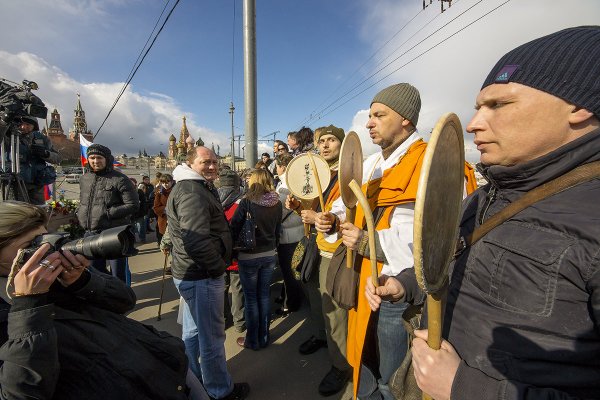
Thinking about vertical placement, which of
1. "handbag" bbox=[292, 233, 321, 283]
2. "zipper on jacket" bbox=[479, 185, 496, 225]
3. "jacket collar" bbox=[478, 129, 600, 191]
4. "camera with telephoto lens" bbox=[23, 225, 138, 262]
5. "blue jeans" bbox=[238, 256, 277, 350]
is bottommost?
"blue jeans" bbox=[238, 256, 277, 350]

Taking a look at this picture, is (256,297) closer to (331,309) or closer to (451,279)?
(331,309)

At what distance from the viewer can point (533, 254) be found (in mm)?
748

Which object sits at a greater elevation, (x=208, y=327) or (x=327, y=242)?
(x=327, y=242)

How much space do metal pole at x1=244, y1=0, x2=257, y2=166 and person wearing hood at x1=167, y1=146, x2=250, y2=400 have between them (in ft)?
9.55

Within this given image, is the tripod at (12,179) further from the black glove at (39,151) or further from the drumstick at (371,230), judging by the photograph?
the drumstick at (371,230)

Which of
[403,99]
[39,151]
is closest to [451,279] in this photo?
[403,99]

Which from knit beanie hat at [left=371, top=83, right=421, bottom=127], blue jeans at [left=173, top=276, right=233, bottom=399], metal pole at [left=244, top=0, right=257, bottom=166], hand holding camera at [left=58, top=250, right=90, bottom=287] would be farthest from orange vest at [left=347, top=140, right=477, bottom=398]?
metal pole at [left=244, top=0, right=257, bottom=166]

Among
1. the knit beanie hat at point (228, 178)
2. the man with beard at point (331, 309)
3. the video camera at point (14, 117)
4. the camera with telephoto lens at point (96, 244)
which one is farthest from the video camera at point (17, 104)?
the man with beard at point (331, 309)

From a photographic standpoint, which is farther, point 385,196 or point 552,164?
point 385,196

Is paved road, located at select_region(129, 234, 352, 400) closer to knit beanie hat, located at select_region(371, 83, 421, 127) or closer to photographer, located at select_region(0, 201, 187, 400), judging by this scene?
photographer, located at select_region(0, 201, 187, 400)

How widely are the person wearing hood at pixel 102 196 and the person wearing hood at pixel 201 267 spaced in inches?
71.6

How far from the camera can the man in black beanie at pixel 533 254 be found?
70 cm

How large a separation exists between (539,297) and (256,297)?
2.82 metres

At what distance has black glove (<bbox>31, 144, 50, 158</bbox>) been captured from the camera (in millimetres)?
4100
